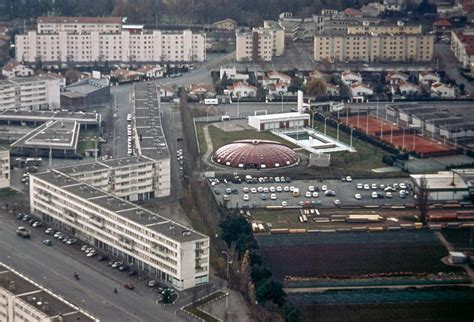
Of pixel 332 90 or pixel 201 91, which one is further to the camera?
pixel 332 90

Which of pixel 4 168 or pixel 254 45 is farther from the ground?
pixel 254 45

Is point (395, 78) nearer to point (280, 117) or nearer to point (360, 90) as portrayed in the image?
point (360, 90)

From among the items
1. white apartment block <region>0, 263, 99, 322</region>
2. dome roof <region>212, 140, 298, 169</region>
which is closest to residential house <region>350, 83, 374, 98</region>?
dome roof <region>212, 140, 298, 169</region>

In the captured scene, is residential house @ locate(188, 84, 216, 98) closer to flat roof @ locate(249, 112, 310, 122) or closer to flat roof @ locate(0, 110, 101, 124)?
flat roof @ locate(249, 112, 310, 122)

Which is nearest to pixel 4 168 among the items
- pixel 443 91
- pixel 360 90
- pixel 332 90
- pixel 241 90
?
pixel 241 90

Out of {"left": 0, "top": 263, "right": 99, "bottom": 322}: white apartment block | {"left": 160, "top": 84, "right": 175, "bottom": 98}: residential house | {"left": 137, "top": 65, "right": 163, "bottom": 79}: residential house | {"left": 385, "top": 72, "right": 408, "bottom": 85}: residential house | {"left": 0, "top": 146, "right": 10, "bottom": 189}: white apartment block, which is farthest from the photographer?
{"left": 137, "top": 65, "right": 163, "bottom": 79}: residential house

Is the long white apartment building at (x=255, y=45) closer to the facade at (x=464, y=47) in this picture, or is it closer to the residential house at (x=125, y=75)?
the residential house at (x=125, y=75)
